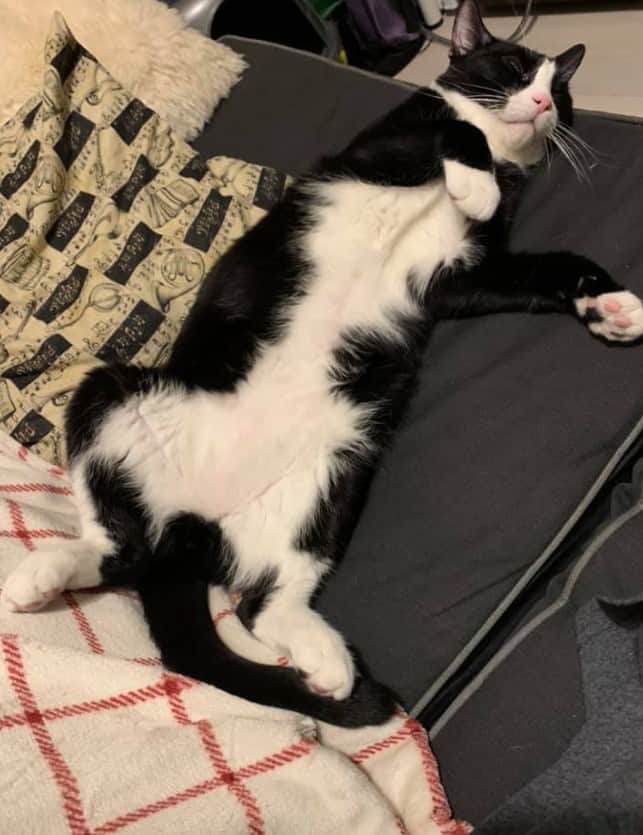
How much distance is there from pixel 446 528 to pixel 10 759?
25.7 inches

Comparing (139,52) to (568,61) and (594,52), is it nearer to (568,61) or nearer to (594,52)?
(568,61)

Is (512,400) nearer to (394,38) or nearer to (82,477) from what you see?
(82,477)

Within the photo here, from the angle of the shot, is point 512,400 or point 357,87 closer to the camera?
point 512,400

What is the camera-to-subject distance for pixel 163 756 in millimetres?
861

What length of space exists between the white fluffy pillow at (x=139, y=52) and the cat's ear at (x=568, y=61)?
731mm

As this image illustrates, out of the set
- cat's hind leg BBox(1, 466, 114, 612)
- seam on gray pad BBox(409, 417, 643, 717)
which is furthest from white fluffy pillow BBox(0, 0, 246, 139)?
seam on gray pad BBox(409, 417, 643, 717)

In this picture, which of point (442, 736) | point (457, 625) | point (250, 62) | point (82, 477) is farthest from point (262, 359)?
point (250, 62)

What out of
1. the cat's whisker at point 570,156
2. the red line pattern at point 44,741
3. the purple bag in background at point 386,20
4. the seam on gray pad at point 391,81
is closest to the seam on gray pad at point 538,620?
the red line pattern at point 44,741

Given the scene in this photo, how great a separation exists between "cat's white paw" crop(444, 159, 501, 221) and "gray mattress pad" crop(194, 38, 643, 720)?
19 centimetres

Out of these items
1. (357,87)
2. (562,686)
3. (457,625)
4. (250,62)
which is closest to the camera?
(562,686)

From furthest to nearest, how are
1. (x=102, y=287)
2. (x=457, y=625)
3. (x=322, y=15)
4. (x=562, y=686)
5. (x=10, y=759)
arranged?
(x=322, y=15) → (x=102, y=287) → (x=457, y=625) → (x=562, y=686) → (x=10, y=759)

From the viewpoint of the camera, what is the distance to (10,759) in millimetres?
801

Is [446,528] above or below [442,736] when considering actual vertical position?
above

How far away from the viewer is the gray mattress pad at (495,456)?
42.1 inches
